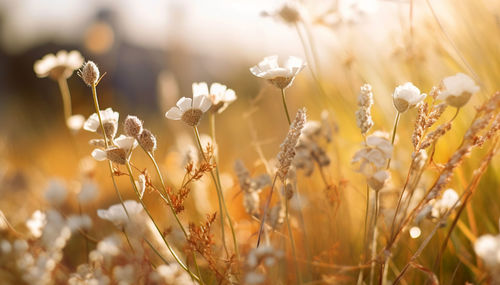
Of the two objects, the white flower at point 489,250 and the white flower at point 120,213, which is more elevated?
the white flower at point 120,213

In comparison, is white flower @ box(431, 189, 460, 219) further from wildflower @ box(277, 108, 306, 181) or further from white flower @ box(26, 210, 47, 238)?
white flower @ box(26, 210, 47, 238)

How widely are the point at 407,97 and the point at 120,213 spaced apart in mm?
592

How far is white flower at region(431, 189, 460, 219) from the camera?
89cm

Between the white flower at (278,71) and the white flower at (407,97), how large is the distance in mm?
174

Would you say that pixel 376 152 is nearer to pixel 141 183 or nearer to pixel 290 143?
pixel 290 143

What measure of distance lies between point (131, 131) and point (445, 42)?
1084 millimetres

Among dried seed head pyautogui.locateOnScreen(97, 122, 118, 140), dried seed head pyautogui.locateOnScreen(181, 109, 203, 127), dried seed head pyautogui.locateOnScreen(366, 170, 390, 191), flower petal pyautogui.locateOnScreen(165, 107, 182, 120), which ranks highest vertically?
dried seed head pyautogui.locateOnScreen(97, 122, 118, 140)

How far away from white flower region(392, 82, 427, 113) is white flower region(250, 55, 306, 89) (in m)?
0.17

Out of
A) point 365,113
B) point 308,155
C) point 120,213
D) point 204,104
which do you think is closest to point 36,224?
point 120,213

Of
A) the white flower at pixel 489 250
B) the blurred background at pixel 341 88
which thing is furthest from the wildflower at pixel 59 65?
the white flower at pixel 489 250

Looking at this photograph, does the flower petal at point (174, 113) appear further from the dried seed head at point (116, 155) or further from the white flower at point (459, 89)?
the white flower at point (459, 89)

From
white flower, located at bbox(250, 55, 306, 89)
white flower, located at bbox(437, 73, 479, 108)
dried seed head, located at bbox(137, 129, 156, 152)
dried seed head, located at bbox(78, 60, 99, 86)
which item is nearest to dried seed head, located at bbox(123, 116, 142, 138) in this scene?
dried seed head, located at bbox(137, 129, 156, 152)

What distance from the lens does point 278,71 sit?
861mm

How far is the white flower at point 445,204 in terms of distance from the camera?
0.89m
